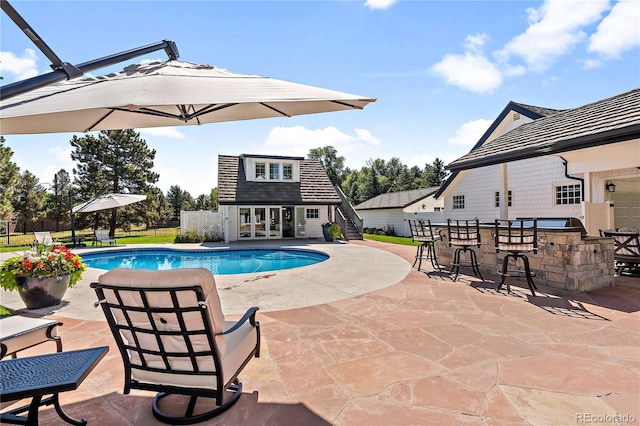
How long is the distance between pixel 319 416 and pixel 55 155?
31294mm

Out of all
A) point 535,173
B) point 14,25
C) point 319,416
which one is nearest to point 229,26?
point 14,25

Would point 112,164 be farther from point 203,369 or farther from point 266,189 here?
point 203,369

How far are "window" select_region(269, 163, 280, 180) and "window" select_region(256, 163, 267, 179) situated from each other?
41 centimetres

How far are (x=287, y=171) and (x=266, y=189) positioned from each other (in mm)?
2144

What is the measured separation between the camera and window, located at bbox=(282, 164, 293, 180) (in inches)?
813

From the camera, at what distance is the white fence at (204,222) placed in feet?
64.2

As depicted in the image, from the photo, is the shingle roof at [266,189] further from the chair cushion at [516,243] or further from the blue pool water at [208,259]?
the chair cushion at [516,243]

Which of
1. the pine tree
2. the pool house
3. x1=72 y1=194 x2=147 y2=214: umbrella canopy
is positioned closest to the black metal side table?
the pool house

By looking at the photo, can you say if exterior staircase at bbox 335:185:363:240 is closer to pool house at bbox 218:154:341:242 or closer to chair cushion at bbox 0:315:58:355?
pool house at bbox 218:154:341:242

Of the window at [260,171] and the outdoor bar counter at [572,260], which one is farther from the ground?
the window at [260,171]

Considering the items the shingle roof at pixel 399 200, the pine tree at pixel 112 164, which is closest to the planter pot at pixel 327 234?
the shingle roof at pixel 399 200

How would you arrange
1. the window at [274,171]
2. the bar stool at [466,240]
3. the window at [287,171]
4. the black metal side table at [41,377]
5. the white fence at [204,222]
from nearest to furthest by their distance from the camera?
1. the black metal side table at [41,377]
2. the bar stool at [466,240]
3. the white fence at [204,222]
4. the window at [274,171]
5. the window at [287,171]

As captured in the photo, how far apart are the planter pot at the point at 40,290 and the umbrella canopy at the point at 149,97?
297cm

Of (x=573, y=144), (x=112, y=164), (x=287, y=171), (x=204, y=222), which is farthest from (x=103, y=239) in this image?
(x=573, y=144)
